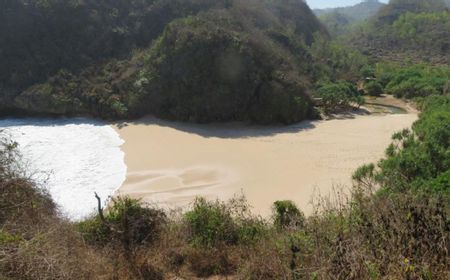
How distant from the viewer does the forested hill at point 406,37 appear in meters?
67.9

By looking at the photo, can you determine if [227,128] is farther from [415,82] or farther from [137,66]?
[415,82]

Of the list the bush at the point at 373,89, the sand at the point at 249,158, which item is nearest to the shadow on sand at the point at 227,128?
the sand at the point at 249,158

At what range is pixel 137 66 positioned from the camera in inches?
1291

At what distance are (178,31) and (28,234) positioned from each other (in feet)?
86.1

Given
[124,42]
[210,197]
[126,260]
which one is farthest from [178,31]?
[126,260]

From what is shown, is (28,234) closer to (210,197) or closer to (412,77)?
(210,197)

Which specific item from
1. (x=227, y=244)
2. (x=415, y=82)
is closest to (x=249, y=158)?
(x=227, y=244)

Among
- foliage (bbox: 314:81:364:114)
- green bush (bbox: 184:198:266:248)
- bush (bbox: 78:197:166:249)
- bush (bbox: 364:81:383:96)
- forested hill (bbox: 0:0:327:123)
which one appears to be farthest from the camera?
bush (bbox: 364:81:383:96)

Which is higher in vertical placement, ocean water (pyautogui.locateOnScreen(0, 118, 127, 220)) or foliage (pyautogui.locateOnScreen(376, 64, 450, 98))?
foliage (pyautogui.locateOnScreen(376, 64, 450, 98))

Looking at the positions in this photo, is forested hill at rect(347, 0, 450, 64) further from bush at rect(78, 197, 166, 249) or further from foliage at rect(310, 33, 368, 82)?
bush at rect(78, 197, 166, 249)

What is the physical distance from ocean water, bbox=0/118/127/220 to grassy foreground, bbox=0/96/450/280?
4.80 m

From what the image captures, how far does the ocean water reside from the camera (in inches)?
632

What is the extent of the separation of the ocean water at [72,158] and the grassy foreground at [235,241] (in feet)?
15.7

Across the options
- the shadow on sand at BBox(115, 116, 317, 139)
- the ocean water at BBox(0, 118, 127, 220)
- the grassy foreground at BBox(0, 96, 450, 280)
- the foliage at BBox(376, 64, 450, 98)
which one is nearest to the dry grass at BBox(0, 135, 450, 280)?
the grassy foreground at BBox(0, 96, 450, 280)
